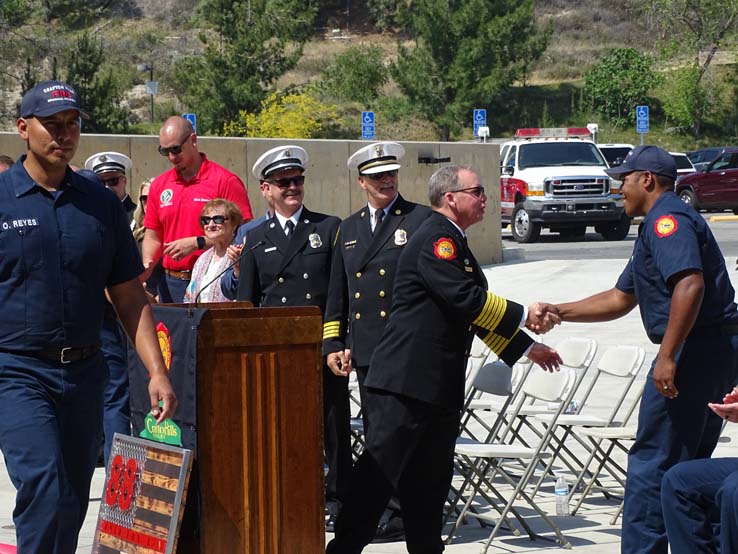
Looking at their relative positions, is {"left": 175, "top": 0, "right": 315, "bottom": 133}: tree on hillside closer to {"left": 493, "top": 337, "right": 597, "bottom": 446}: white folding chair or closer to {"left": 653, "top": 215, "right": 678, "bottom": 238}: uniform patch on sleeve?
{"left": 493, "top": 337, "right": 597, "bottom": 446}: white folding chair

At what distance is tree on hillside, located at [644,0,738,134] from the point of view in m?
59.1

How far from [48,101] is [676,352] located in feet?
9.02

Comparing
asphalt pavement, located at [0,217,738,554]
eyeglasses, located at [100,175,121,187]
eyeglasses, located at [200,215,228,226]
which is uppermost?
eyeglasses, located at [100,175,121,187]

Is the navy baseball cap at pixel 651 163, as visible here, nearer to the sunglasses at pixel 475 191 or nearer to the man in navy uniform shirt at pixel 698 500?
the sunglasses at pixel 475 191

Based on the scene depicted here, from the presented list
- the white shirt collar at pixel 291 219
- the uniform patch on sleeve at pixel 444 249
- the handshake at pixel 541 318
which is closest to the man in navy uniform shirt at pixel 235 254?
the white shirt collar at pixel 291 219

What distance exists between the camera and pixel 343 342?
711cm

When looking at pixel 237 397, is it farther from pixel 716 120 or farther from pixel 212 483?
pixel 716 120

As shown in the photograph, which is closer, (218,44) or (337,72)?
(218,44)

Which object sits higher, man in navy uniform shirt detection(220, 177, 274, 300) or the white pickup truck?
man in navy uniform shirt detection(220, 177, 274, 300)

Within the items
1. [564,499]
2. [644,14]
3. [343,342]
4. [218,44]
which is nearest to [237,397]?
[343,342]

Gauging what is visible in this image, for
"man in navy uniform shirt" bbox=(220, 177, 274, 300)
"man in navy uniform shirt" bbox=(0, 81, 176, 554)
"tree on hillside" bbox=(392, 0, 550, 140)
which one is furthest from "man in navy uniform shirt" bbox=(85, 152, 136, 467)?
"tree on hillside" bbox=(392, 0, 550, 140)

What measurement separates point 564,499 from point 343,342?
1687 millimetres

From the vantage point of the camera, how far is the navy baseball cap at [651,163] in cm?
613

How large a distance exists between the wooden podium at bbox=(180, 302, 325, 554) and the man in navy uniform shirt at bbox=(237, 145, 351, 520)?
1.51 m
